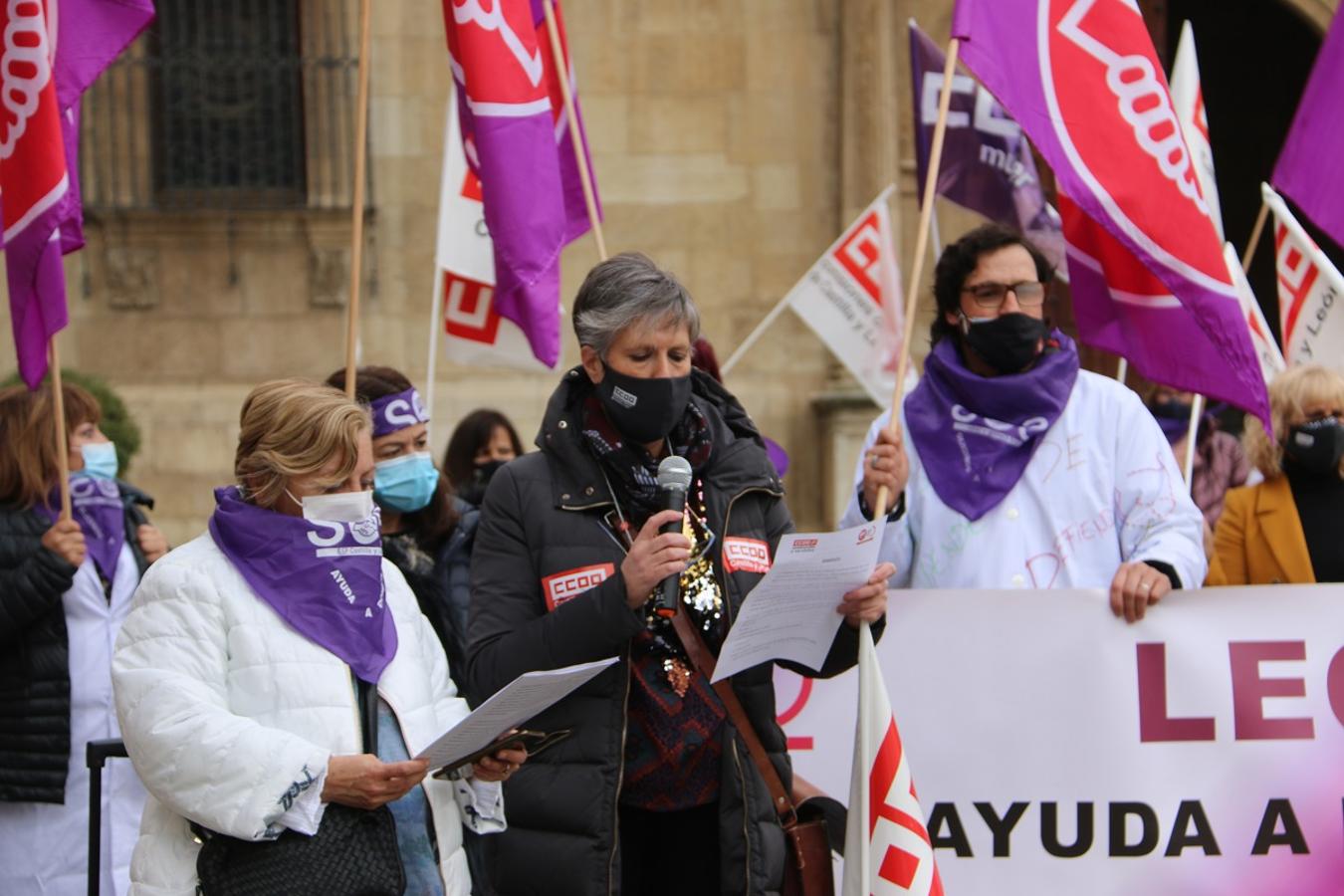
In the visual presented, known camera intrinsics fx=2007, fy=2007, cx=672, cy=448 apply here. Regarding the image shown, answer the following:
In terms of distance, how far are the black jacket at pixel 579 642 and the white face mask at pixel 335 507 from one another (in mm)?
333

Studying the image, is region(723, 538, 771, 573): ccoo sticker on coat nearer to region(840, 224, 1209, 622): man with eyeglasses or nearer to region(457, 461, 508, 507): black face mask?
region(840, 224, 1209, 622): man with eyeglasses

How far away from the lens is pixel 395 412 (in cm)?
508

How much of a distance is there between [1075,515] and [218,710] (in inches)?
82.2

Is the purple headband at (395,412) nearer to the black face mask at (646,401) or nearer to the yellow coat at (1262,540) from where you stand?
the black face mask at (646,401)

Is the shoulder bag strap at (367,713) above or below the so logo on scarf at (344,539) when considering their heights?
below

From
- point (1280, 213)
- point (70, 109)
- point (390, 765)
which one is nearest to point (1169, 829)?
point (390, 765)

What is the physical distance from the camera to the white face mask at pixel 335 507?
131 inches

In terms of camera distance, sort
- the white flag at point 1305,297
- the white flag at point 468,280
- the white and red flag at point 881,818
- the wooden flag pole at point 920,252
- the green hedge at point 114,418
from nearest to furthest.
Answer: the white and red flag at point 881,818
the wooden flag pole at point 920,252
the white flag at point 1305,297
the white flag at point 468,280
the green hedge at point 114,418

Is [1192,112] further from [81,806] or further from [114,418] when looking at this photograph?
[114,418]

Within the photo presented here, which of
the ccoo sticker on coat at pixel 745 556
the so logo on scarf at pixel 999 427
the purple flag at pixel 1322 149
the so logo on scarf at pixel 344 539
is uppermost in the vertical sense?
the purple flag at pixel 1322 149

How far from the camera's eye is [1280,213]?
6.33 m

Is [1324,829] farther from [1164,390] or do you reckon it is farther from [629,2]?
[629,2]

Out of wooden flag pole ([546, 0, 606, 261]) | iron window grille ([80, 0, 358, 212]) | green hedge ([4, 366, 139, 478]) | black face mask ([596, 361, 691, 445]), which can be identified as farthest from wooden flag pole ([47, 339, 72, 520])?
iron window grille ([80, 0, 358, 212])

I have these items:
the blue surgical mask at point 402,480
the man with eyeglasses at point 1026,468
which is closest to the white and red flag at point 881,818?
the man with eyeglasses at point 1026,468
